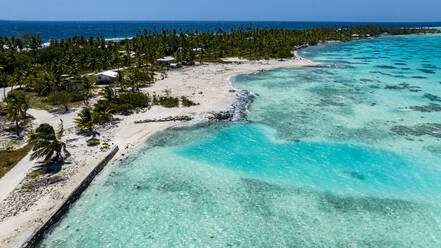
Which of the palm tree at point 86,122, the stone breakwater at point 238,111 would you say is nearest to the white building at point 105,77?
the palm tree at point 86,122

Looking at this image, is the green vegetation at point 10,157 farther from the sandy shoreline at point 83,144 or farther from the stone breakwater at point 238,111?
the stone breakwater at point 238,111

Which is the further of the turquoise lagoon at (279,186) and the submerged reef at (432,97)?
the submerged reef at (432,97)

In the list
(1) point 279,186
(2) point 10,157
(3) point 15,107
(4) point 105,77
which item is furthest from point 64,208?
(4) point 105,77

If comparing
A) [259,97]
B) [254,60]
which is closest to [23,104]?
[259,97]

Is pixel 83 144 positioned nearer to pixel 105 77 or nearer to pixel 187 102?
pixel 187 102

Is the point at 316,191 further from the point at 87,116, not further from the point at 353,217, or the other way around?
the point at 87,116

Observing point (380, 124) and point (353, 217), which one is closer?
point (353, 217)
